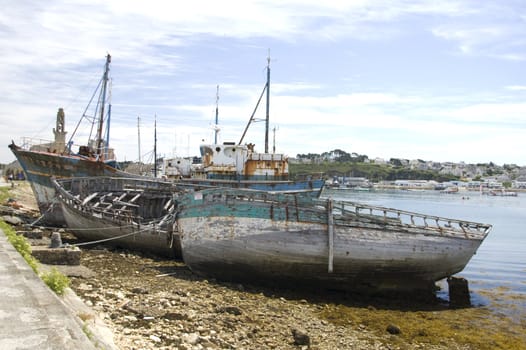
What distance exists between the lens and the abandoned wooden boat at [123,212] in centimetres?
1809

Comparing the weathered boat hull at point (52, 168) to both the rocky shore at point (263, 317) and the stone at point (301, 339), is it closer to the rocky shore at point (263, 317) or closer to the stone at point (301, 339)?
the rocky shore at point (263, 317)

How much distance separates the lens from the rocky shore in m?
8.62

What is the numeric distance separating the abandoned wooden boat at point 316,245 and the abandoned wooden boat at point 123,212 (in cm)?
340

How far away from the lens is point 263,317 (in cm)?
1038

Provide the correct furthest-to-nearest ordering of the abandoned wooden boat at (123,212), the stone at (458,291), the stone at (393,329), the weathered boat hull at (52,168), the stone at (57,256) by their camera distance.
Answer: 1. the weathered boat hull at (52,168)
2. the abandoned wooden boat at (123,212)
3. the stone at (458,291)
4. the stone at (57,256)
5. the stone at (393,329)

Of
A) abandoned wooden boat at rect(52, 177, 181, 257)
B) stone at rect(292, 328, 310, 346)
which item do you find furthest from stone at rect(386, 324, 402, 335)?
abandoned wooden boat at rect(52, 177, 181, 257)

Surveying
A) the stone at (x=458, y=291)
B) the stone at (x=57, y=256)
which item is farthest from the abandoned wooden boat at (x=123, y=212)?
the stone at (x=458, y=291)

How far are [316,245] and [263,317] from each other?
10.8 ft

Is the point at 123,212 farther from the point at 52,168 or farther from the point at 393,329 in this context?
the point at 393,329

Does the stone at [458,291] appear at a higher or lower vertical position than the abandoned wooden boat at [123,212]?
lower

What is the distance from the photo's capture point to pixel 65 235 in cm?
2300

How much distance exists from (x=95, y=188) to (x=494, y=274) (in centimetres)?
1970

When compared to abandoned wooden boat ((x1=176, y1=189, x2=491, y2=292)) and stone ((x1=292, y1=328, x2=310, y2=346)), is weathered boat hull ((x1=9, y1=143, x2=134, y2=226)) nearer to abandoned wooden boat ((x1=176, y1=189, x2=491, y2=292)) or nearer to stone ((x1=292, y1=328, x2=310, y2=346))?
abandoned wooden boat ((x1=176, y1=189, x2=491, y2=292))

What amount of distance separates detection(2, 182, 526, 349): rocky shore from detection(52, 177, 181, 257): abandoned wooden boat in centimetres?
315
